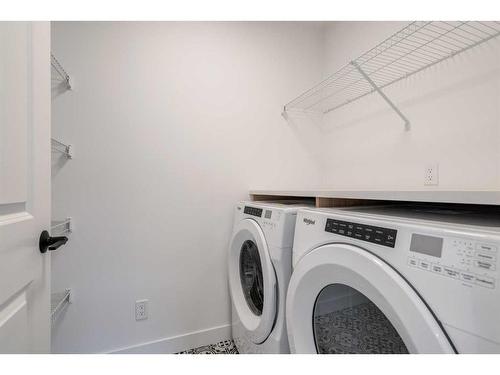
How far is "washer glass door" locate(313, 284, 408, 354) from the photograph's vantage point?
0.68 metres

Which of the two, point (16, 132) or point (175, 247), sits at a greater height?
point (16, 132)

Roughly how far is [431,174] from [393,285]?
101 cm

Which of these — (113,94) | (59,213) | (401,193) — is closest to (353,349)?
(401,193)

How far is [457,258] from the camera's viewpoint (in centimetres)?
47

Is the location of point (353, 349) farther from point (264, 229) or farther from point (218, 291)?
point (218, 291)

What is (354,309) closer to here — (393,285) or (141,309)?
(393,285)

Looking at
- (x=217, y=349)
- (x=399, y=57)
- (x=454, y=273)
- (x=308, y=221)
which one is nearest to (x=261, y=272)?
(x=308, y=221)

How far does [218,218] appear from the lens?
166 cm

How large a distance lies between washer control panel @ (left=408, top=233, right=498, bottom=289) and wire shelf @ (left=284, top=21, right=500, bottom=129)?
32.2 inches

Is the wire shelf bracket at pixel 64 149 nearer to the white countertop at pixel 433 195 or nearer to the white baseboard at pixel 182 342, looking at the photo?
the white baseboard at pixel 182 342

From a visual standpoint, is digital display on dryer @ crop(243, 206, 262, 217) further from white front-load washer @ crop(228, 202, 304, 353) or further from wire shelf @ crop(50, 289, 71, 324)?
wire shelf @ crop(50, 289, 71, 324)
